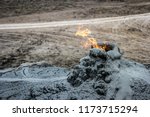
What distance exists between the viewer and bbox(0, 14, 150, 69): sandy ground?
12781 millimetres

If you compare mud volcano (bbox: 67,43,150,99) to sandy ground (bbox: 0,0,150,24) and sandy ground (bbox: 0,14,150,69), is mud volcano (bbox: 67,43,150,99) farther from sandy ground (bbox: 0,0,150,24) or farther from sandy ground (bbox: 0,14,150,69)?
sandy ground (bbox: 0,0,150,24)

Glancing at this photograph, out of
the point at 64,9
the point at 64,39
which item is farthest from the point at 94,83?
the point at 64,9

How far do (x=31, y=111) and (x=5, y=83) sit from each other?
326 cm

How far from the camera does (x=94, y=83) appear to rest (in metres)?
8.16

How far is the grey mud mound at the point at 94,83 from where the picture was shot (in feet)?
26.0

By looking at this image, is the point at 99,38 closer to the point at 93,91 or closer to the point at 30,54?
the point at 30,54

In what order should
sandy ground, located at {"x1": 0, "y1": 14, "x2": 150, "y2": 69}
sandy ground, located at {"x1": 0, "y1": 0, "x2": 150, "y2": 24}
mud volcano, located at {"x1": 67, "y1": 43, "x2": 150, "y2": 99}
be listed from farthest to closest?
sandy ground, located at {"x1": 0, "y1": 0, "x2": 150, "y2": 24} → sandy ground, located at {"x1": 0, "y1": 14, "x2": 150, "y2": 69} → mud volcano, located at {"x1": 67, "y1": 43, "x2": 150, "y2": 99}

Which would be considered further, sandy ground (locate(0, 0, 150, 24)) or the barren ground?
sandy ground (locate(0, 0, 150, 24))

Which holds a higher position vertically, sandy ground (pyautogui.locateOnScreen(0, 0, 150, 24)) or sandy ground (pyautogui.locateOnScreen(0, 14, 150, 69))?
sandy ground (pyautogui.locateOnScreen(0, 0, 150, 24))

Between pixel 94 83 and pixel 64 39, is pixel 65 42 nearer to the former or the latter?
pixel 64 39

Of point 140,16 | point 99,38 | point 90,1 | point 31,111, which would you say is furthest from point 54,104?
point 90,1

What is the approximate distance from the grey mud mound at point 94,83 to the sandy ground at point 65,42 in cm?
323

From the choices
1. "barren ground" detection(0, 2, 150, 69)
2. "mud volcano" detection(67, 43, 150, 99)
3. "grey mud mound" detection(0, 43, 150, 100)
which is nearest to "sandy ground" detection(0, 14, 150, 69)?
"barren ground" detection(0, 2, 150, 69)

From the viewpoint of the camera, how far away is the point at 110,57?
8.59 meters
